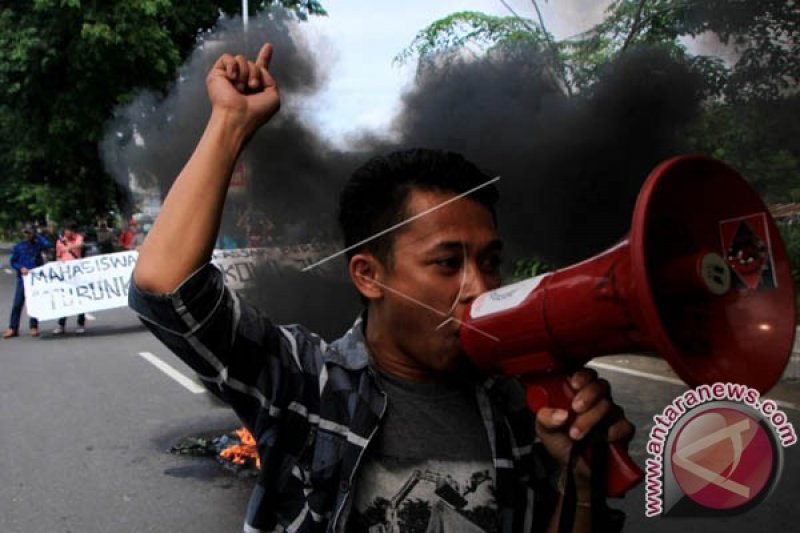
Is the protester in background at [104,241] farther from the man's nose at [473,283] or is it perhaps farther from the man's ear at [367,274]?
the man's nose at [473,283]

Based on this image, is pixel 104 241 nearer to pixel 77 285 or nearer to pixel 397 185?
pixel 77 285

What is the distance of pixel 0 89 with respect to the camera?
16.5m

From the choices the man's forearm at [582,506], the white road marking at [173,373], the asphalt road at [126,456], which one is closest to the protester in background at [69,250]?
the asphalt road at [126,456]

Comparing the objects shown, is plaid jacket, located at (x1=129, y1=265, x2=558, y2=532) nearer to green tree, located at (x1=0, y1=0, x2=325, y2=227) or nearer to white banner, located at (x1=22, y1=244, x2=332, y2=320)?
white banner, located at (x1=22, y1=244, x2=332, y2=320)

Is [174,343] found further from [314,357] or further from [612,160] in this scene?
[612,160]

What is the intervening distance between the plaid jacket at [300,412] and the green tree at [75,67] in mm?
12267

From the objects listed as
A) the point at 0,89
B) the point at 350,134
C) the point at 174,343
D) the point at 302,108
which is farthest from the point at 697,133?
the point at 0,89

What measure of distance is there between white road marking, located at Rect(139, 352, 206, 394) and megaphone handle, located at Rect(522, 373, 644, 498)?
5979 mm

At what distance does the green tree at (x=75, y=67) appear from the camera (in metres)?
14.6

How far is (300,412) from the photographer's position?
1.32m

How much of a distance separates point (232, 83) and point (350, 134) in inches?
97.1

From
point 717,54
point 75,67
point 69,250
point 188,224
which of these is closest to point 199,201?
point 188,224

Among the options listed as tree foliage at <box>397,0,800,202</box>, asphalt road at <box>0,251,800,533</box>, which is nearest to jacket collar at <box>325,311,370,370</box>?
asphalt road at <box>0,251,800,533</box>

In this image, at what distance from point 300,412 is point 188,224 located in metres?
0.37
